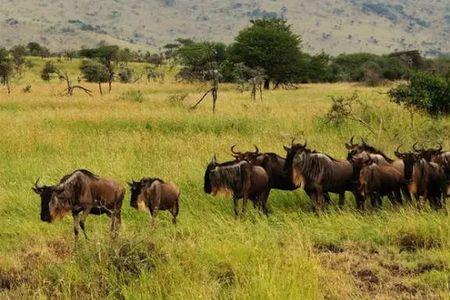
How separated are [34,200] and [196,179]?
9.06 feet

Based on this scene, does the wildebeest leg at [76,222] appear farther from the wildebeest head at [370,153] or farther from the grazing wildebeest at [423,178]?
the grazing wildebeest at [423,178]

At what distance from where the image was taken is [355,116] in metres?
16.2

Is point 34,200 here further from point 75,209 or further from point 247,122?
point 247,122

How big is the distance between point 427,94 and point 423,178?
889cm

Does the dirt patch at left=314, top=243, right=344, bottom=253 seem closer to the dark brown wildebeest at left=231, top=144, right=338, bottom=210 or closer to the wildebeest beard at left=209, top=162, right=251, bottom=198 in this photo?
the wildebeest beard at left=209, top=162, right=251, bottom=198

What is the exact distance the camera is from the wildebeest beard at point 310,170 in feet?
26.6

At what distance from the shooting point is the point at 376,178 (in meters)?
8.07

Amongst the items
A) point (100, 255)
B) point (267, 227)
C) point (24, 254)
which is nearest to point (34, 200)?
point (24, 254)

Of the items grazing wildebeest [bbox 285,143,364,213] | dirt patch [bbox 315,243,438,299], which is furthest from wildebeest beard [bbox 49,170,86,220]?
grazing wildebeest [bbox 285,143,364,213]

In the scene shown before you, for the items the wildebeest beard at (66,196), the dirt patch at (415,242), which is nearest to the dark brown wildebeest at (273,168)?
the dirt patch at (415,242)

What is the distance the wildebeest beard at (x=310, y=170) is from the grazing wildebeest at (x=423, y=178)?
113cm

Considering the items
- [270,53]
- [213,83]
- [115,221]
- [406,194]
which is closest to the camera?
[115,221]

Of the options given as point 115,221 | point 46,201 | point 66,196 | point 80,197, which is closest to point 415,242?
point 115,221

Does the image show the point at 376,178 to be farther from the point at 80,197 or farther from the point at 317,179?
the point at 80,197
